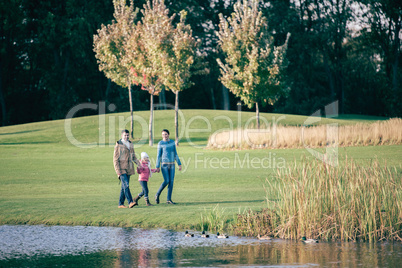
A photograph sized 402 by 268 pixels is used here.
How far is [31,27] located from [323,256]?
50003 mm

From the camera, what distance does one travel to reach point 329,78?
57625 millimetres

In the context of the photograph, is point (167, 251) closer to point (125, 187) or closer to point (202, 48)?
point (125, 187)

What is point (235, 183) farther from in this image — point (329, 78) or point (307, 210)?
point (329, 78)

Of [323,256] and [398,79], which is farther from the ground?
[398,79]

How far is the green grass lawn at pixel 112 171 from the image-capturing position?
12.9 metres

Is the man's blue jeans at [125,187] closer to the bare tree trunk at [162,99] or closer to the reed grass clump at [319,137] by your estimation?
the reed grass clump at [319,137]

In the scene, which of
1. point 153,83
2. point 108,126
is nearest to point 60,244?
point 153,83

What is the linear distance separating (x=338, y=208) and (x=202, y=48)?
48673mm

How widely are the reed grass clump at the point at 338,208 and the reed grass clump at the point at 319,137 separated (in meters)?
16.6

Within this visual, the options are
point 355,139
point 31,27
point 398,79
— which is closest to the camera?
point 355,139

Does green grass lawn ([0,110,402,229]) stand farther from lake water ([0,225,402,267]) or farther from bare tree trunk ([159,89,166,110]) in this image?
bare tree trunk ([159,89,166,110])

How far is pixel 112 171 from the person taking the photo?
23406 millimetres
